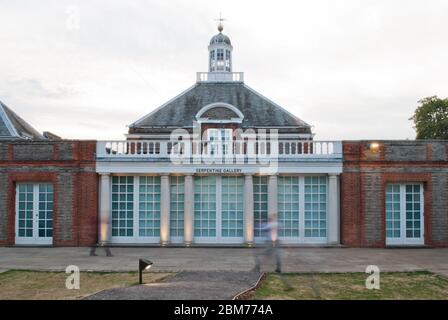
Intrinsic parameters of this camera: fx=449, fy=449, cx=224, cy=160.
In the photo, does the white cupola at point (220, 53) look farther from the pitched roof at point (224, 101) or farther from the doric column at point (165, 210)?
the doric column at point (165, 210)

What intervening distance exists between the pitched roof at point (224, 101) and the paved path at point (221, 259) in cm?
1125

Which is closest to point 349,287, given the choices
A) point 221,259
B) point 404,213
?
point 221,259

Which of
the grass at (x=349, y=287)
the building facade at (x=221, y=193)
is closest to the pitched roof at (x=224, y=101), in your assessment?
the building facade at (x=221, y=193)

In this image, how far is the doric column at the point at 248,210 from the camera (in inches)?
744

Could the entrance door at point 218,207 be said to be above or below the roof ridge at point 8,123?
below

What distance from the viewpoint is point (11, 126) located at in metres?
28.1

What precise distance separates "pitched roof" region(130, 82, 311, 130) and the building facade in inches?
337

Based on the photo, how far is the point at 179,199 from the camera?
19531 mm

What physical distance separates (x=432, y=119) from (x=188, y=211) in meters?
40.7

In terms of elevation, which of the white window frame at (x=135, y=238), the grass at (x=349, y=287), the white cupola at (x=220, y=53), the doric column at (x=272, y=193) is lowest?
the grass at (x=349, y=287)

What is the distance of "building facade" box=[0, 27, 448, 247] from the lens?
18.9 m

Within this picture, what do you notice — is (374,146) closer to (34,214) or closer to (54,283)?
(54,283)

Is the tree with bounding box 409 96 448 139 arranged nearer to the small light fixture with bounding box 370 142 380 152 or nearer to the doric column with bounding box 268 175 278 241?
the small light fixture with bounding box 370 142 380 152
